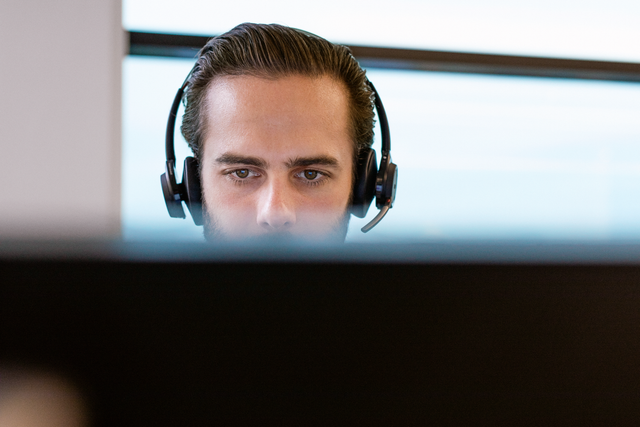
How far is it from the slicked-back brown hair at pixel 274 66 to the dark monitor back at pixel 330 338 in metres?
0.92

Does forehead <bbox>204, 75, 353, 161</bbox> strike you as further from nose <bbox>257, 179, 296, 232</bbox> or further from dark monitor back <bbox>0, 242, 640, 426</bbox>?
dark monitor back <bbox>0, 242, 640, 426</bbox>

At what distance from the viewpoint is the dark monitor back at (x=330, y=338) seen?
0.53 ft

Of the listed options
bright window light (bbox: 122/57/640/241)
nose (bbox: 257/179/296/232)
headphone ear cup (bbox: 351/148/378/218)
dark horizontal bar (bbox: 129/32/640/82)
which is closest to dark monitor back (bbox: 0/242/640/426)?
nose (bbox: 257/179/296/232)

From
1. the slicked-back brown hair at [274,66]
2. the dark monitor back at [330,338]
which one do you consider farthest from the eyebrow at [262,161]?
the dark monitor back at [330,338]

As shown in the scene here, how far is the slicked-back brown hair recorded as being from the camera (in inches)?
41.3

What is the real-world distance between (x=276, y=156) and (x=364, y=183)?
21 cm

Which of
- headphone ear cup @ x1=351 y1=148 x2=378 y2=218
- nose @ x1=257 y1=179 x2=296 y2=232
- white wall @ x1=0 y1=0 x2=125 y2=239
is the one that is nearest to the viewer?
nose @ x1=257 y1=179 x2=296 y2=232

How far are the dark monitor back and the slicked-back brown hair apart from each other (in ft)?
3.01

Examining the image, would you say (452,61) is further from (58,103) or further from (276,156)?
(58,103)

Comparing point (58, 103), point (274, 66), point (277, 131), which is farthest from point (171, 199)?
point (58, 103)

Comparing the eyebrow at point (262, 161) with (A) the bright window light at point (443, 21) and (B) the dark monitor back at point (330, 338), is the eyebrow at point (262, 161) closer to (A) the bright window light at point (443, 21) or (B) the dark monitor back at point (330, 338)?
(A) the bright window light at point (443, 21)

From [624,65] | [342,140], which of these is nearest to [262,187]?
[342,140]

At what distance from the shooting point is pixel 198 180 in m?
A: 1.04

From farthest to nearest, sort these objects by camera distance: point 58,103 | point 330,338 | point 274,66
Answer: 1. point 58,103
2. point 274,66
3. point 330,338
